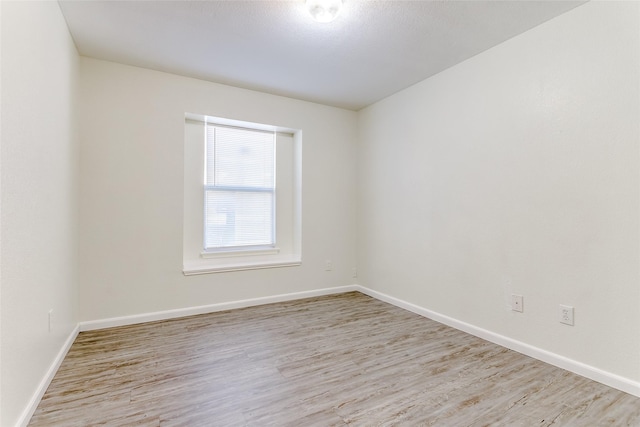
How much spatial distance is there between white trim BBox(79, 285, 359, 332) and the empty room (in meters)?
0.02

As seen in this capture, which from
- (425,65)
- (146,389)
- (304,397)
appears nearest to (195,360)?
(146,389)

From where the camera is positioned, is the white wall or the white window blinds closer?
the white wall

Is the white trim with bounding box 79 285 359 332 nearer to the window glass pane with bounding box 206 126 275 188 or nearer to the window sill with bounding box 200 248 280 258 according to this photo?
the window sill with bounding box 200 248 280 258

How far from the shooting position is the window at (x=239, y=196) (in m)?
3.42

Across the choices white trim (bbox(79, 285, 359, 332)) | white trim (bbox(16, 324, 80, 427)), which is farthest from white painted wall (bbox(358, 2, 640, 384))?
white trim (bbox(16, 324, 80, 427))

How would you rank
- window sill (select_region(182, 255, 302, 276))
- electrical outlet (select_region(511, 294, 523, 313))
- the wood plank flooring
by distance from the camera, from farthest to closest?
1. window sill (select_region(182, 255, 302, 276))
2. electrical outlet (select_region(511, 294, 523, 313))
3. the wood plank flooring

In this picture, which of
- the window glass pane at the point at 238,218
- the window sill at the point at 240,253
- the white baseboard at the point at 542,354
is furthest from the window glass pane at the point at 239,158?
the white baseboard at the point at 542,354

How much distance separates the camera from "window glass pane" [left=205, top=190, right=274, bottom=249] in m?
3.53

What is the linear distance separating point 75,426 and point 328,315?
83.0 inches

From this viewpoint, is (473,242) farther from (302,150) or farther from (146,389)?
(146,389)

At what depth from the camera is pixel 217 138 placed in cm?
353

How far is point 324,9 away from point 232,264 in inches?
103

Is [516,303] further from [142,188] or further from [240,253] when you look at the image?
[142,188]

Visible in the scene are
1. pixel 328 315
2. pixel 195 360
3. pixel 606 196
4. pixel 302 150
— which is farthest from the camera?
pixel 302 150
